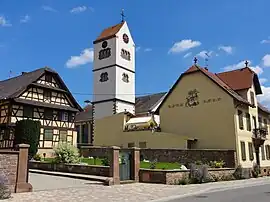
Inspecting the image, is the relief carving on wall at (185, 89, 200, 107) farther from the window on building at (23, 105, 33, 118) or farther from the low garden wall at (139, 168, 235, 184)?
the window on building at (23, 105, 33, 118)

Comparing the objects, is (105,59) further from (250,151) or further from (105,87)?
(250,151)

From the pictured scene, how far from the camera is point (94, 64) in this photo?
194 feet

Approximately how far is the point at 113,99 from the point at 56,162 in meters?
29.3

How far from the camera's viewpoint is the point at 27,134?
31.8 meters

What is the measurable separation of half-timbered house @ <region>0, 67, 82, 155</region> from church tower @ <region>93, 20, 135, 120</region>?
12937mm

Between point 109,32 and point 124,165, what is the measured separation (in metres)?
43.8

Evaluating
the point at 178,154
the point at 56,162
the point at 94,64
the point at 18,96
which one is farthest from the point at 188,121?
the point at 94,64

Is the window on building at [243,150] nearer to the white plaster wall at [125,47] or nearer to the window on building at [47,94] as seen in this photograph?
the window on building at [47,94]

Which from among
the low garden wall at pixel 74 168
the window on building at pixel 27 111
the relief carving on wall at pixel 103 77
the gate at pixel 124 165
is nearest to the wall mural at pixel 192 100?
the gate at pixel 124 165

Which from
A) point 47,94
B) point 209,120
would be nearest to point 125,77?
point 47,94

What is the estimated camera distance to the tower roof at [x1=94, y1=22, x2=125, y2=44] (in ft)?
192

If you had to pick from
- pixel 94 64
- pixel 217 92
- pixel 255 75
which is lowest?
pixel 217 92

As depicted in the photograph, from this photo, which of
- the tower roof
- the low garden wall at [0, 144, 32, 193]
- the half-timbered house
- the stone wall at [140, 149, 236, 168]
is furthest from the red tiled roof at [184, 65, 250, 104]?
the tower roof

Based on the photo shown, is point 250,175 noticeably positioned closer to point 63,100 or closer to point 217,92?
point 217,92
